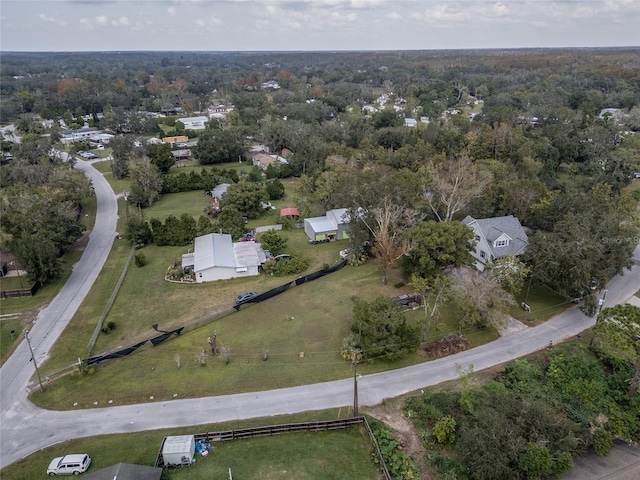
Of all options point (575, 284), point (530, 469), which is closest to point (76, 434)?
point (530, 469)

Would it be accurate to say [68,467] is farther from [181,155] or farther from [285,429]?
[181,155]

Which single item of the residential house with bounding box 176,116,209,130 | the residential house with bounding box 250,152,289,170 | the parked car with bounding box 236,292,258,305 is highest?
the residential house with bounding box 176,116,209,130

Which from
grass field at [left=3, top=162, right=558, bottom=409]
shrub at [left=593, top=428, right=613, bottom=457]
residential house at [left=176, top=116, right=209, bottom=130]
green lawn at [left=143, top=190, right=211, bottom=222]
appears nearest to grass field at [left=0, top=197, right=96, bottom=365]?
grass field at [left=3, top=162, right=558, bottom=409]

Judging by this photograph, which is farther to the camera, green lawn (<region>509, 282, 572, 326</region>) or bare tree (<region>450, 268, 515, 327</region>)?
green lawn (<region>509, 282, 572, 326</region>)

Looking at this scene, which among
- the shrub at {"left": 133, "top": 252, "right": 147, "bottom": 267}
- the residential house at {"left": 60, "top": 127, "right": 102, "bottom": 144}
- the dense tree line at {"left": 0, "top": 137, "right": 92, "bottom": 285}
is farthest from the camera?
the residential house at {"left": 60, "top": 127, "right": 102, "bottom": 144}

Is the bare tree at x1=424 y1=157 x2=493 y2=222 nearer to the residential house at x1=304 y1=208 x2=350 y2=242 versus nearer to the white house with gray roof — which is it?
the white house with gray roof

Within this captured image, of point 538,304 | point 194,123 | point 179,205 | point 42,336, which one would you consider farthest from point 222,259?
point 194,123

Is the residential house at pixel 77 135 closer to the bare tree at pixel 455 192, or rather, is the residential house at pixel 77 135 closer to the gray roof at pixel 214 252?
the gray roof at pixel 214 252
